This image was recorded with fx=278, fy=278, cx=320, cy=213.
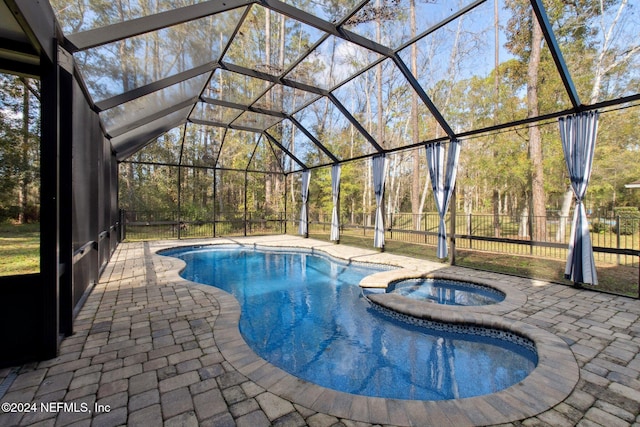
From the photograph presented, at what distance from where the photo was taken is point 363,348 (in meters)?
3.35

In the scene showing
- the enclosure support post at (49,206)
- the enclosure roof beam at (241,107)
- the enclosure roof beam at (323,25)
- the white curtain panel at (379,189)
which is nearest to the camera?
the enclosure support post at (49,206)

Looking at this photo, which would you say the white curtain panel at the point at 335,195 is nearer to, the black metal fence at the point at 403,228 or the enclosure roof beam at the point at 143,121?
the black metal fence at the point at 403,228

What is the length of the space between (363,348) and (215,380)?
1830 millimetres

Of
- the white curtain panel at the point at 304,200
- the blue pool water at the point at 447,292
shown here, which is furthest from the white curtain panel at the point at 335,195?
the blue pool water at the point at 447,292

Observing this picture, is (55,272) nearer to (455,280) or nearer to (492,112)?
(455,280)

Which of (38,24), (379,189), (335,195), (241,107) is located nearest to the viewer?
(38,24)

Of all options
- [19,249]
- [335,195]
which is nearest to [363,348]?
[19,249]

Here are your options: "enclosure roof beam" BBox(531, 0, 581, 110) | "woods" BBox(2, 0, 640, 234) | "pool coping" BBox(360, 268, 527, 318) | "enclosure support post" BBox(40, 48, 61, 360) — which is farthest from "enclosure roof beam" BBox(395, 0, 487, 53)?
"enclosure support post" BBox(40, 48, 61, 360)

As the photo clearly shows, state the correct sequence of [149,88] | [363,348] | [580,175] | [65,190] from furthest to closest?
1. [149,88]
2. [580,175]
3. [363,348]
4. [65,190]

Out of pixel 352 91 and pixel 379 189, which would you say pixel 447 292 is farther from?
pixel 352 91

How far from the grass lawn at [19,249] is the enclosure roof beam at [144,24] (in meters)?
1.80

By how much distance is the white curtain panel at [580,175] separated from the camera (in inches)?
161

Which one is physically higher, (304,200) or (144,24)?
(144,24)

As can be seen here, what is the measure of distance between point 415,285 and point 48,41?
580 centimetres
